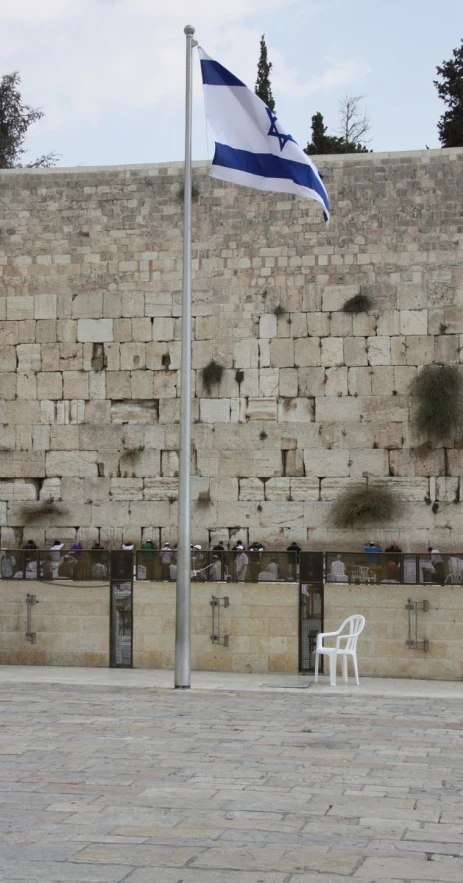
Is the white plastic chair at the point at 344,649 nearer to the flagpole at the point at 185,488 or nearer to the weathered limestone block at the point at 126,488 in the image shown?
the flagpole at the point at 185,488

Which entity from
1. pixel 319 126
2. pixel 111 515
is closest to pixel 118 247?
pixel 111 515

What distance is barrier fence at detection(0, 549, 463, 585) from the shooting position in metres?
11.7

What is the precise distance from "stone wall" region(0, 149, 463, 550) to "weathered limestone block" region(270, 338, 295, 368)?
2cm

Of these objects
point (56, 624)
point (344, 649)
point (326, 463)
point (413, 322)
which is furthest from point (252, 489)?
point (344, 649)

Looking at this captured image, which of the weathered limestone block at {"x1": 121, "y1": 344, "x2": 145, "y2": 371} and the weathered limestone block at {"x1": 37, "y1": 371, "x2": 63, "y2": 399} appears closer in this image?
the weathered limestone block at {"x1": 121, "y1": 344, "x2": 145, "y2": 371}

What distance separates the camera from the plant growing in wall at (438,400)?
15.6 meters

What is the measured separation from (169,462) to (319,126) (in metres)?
12.0

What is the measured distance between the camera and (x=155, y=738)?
712cm

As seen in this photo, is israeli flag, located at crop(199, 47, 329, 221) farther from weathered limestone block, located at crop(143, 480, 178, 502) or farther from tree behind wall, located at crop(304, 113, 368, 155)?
tree behind wall, located at crop(304, 113, 368, 155)

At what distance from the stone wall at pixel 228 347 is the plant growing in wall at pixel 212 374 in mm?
79

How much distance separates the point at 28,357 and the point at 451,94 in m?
13.1

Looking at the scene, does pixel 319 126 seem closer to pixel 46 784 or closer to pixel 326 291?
pixel 326 291

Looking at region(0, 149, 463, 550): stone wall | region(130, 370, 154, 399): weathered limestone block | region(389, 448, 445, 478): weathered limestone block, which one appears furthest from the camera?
region(130, 370, 154, 399): weathered limestone block

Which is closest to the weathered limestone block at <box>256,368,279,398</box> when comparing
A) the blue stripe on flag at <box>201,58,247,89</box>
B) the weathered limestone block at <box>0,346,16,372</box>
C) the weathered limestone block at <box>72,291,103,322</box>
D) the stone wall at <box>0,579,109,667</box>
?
the weathered limestone block at <box>72,291,103,322</box>
